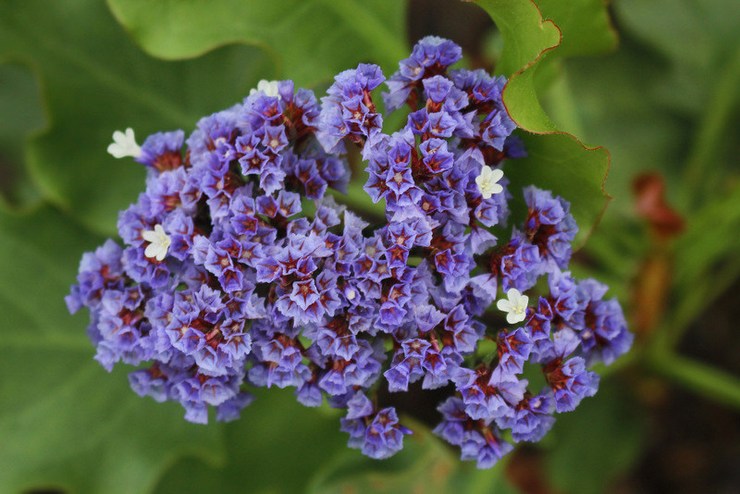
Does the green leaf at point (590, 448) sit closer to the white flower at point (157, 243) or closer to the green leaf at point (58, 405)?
the green leaf at point (58, 405)

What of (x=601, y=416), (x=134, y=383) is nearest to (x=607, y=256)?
(x=601, y=416)

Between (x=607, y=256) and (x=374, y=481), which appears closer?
(x=374, y=481)

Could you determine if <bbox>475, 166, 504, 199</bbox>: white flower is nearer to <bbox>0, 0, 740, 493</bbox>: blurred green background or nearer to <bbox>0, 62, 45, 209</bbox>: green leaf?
<bbox>0, 0, 740, 493</bbox>: blurred green background

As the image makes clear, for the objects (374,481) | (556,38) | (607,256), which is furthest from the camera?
(607,256)

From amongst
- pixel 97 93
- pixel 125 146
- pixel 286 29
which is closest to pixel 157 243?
pixel 125 146

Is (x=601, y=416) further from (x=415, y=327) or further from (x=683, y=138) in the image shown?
(x=415, y=327)

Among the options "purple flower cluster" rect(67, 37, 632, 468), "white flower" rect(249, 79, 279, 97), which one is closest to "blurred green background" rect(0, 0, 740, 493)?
"purple flower cluster" rect(67, 37, 632, 468)
